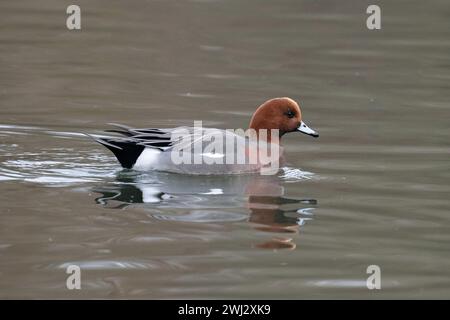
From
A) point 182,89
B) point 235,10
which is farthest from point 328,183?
point 235,10

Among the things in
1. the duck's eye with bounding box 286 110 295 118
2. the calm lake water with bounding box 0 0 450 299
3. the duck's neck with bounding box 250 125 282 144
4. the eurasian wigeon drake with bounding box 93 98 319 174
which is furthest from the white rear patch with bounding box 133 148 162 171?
the duck's eye with bounding box 286 110 295 118

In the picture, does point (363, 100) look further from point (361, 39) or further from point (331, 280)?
point (331, 280)

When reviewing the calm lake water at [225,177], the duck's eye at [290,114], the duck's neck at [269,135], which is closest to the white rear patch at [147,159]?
the calm lake water at [225,177]

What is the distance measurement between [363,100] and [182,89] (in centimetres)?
184

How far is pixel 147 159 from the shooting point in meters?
8.09

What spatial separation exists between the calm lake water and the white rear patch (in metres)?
0.17

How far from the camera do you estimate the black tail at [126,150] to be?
8.04m

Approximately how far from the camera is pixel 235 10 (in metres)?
14.9

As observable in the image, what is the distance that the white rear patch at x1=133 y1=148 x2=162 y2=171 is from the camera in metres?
8.09

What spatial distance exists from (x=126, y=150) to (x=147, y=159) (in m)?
0.17

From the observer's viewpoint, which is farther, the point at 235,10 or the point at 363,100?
the point at 235,10

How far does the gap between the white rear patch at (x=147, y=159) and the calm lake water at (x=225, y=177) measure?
6.6 inches

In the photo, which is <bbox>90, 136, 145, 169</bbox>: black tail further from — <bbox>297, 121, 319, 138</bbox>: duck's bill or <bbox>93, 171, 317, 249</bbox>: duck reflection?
<bbox>297, 121, 319, 138</bbox>: duck's bill
